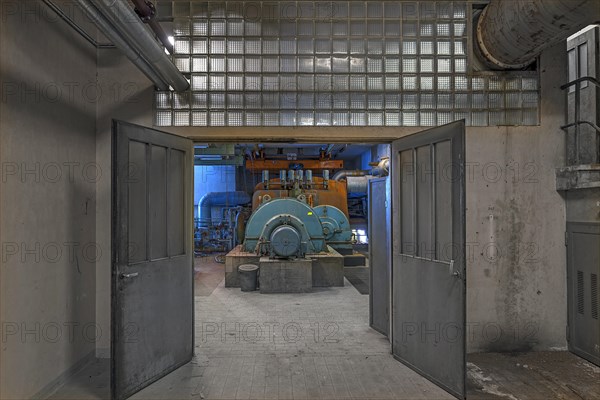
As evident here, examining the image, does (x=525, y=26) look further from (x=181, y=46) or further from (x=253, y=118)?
(x=181, y=46)

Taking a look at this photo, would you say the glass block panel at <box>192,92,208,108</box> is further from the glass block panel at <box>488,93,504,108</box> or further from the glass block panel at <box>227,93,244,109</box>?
the glass block panel at <box>488,93,504,108</box>

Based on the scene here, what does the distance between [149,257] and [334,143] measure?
209 centimetres

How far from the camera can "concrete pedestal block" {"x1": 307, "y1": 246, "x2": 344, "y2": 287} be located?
Answer: 6746 mm

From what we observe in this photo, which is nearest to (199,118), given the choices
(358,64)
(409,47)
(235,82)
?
(235,82)

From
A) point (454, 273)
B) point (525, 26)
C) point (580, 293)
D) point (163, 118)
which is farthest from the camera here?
point (163, 118)

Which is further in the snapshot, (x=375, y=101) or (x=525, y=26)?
(x=375, y=101)

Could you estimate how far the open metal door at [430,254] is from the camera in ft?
9.13

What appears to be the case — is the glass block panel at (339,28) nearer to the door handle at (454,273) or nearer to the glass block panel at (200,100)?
the glass block panel at (200,100)

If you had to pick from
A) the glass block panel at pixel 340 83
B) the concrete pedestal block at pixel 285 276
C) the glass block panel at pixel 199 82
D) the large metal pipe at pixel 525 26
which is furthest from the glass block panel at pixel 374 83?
the concrete pedestal block at pixel 285 276

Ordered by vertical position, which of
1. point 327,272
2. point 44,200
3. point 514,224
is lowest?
point 327,272

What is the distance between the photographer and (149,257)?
2.99m

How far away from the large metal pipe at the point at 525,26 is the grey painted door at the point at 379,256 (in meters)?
1.69

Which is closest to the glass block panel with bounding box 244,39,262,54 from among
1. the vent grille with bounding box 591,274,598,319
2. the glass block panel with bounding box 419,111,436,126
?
the glass block panel with bounding box 419,111,436,126

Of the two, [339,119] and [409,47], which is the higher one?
[409,47]
